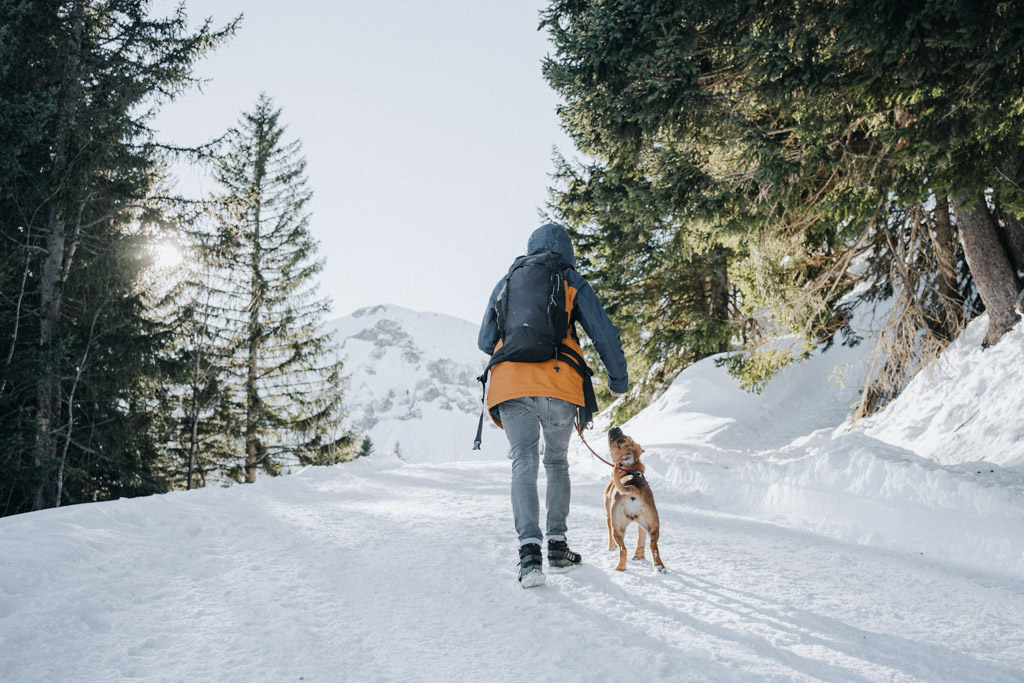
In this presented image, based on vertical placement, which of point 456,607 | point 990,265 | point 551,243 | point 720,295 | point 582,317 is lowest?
point 456,607

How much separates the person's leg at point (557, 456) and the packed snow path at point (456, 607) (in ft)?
1.10

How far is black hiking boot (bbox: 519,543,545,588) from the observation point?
321 centimetres

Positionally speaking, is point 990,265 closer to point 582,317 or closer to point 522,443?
point 582,317

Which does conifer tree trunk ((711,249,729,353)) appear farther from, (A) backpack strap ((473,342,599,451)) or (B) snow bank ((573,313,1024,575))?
(A) backpack strap ((473,342,599,451))

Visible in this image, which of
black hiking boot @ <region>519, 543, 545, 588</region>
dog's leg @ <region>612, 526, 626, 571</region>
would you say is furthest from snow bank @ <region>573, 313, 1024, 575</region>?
black hiking boot @ <region>519, 543, 545, 588</region>

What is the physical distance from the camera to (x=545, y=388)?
131 inches

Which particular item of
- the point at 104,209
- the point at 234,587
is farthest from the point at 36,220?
the point at 234,587

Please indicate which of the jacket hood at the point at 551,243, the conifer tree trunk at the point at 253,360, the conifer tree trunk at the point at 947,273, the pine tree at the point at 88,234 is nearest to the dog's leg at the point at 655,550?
the jacket hood at the point at 551,243

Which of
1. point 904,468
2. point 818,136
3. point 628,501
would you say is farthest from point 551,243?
point 904,468

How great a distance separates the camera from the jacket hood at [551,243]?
373cm

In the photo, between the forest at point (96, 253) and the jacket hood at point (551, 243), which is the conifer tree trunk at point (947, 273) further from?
the forest at point (96, 253)

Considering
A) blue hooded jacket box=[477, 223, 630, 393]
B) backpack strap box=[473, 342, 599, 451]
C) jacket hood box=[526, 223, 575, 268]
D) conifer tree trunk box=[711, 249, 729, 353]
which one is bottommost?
backpack strap box=[473, 342, 599, 451]

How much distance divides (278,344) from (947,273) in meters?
16.9

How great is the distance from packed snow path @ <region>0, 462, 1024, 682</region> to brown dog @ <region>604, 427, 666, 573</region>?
205 millimetres
